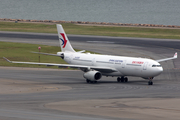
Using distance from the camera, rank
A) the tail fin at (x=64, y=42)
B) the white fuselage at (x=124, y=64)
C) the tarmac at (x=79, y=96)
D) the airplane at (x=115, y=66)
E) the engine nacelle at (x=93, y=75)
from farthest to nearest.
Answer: the tail fin at (x=64, y=42) < the engine nacelle at (x=93, y=75) < the airplane at (x=115, y=66) < the white fuselage at (x=124, y=64) < the tarmac at (x=79, y=96)

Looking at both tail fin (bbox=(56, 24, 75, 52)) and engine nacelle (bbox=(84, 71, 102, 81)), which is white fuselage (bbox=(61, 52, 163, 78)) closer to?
engine nacelle (bbox=(84, 71, 102, 81))

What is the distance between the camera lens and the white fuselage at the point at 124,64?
156ft

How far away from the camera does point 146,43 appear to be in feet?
341

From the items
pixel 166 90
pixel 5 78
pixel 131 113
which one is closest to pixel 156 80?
pixel 166 90

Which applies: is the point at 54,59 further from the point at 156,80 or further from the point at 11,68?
the point at 156,80

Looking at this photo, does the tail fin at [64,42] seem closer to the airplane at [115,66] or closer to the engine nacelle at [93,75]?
the airplane at [115,66]

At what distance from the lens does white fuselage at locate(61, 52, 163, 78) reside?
156ft

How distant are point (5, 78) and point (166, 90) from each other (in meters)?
23.0

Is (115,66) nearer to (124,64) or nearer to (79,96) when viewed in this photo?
(124,64)

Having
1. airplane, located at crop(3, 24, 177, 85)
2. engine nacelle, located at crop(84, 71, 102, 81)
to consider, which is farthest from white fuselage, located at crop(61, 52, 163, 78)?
engine nacelle, located at crop(84, 71, 102, 81)

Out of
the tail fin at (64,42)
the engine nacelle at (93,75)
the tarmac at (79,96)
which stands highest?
the tail fin at (64,42)

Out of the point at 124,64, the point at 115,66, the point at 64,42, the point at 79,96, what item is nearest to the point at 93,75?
A: the point at 115,66

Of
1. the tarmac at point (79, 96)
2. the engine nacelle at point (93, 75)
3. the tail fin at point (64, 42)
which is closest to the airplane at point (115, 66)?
the engine nacelle at point (93, 75)

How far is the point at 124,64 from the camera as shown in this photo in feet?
162
